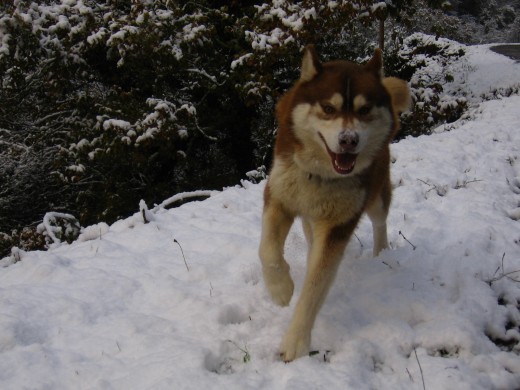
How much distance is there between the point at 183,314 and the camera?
103 inches

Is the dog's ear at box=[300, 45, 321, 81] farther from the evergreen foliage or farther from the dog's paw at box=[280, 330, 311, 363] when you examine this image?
the evergreen foliage

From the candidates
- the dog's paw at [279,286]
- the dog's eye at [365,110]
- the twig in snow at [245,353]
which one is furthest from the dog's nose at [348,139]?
the twig in snow at [245,353]

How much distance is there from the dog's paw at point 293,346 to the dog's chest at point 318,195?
69cm

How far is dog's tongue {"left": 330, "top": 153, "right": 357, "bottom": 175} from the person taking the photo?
2.53 metres

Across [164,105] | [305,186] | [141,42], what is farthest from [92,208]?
[305,186]

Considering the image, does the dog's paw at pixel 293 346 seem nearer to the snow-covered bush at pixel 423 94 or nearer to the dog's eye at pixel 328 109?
the dog's eye at pixel 328 109

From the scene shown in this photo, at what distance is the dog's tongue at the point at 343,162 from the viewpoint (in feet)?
8.29

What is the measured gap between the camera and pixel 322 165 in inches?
105

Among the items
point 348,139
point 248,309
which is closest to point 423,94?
point 348,139

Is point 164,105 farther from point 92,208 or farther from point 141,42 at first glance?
point 92,208

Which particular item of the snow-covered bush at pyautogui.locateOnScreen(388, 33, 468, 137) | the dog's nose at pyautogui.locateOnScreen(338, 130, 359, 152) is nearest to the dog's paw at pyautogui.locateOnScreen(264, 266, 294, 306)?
the dog's nose at pyautogui.locateOnScreen(338, 130, 359, 152)

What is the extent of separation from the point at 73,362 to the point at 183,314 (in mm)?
636

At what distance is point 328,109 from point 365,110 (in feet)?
0.69

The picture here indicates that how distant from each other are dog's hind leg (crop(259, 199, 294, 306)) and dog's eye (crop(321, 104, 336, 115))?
0.62 metres
